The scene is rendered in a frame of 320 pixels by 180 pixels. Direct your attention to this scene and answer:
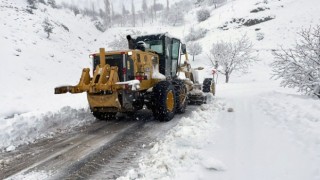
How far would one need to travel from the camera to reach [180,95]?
946 centimetres

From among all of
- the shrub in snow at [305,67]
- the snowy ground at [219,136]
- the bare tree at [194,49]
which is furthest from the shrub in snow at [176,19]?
the shrub in snow at [305,67]

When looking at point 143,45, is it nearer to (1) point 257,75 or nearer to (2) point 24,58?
(2) point 24,58

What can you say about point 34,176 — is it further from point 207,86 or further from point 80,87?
point 207,86

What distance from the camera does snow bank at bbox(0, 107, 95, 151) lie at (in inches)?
242

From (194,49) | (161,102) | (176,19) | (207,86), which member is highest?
(176,19)

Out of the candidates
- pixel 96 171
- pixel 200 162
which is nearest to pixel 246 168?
pixel 200 162

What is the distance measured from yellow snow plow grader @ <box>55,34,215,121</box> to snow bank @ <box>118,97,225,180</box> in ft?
6.05

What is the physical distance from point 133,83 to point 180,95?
277 centimetres

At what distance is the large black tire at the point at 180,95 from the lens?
9188 mm

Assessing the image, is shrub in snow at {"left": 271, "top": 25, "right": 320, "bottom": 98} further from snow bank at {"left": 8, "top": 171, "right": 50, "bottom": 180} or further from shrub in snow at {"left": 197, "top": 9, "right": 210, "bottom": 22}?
shrub in snow at {"left": 197, "top": 9, "right": 210, "bottom": 22}

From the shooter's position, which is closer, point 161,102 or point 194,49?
point 161,102

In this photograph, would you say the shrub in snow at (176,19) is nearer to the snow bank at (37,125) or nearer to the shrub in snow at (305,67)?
the shrub in snow at (305,67)

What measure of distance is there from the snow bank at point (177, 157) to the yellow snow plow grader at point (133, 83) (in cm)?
185

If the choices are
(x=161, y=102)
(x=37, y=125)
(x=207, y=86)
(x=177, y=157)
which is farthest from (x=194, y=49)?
(x=177, y=157)
